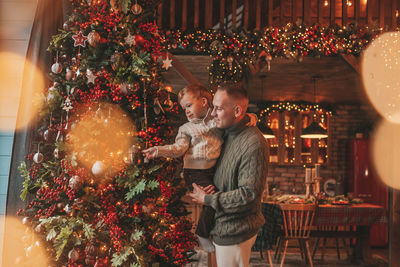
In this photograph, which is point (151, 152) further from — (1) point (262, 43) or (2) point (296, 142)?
(2) point (296, 142)

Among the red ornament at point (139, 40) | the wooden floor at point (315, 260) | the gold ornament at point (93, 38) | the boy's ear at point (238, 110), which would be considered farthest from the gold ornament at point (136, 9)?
the wooden floor at point (315, 260)

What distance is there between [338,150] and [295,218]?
15.1 feet

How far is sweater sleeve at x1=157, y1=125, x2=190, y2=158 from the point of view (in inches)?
88.6

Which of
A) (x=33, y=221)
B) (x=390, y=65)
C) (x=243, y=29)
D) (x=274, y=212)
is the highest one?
(x=243, y=29)

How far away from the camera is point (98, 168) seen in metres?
2.31

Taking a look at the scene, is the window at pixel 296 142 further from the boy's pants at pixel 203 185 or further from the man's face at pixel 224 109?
the man's face at pixel 224 109

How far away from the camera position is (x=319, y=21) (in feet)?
16.8

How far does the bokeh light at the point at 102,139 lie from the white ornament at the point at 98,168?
65 millimetres

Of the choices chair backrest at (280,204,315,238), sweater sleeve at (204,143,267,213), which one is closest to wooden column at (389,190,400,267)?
chair backrest at (280,204,315,238)

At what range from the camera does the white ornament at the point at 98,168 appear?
7.57ft

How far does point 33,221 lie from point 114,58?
123cm

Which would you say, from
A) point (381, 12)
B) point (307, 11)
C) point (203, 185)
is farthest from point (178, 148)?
point (381, 12)

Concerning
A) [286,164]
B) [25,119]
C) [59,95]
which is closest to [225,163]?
[59,95]

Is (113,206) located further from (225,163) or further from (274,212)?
(274,212)
